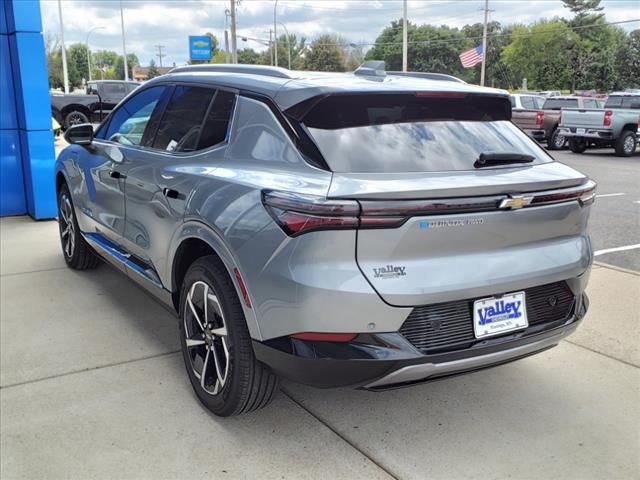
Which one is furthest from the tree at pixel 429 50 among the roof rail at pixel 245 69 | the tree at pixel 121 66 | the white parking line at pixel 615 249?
the roof rail at pixel 245 69

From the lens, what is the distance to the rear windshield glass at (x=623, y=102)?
57.2 feet

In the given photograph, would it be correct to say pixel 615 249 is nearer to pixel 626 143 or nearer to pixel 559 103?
pixel 626 143

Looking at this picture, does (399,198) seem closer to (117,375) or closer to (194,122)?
(194,122)

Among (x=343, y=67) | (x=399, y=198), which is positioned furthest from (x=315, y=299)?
(x=343, y=67)

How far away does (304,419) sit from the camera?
315 centimetres

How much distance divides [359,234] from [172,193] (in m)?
1.40

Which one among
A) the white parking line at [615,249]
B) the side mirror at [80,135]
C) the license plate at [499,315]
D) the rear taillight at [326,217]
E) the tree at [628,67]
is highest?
the tree at [628,67]

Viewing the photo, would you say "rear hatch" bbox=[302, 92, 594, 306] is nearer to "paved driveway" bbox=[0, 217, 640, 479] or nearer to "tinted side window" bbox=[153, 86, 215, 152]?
"paved driveway" bbox=[0, 217, 640, 479]

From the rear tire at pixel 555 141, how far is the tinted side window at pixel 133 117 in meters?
17.4

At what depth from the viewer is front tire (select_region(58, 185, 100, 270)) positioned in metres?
5.42

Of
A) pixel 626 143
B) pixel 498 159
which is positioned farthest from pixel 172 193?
pixel 626 143

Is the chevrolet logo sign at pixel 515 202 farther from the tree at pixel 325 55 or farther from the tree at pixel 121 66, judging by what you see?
the tree at pixel 121 66

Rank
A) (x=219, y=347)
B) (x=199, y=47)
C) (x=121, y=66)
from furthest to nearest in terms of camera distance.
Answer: (x=121, y=66), (x=199, y=47), (x=219, y=347)

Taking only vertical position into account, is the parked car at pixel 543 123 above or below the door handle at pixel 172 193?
below
